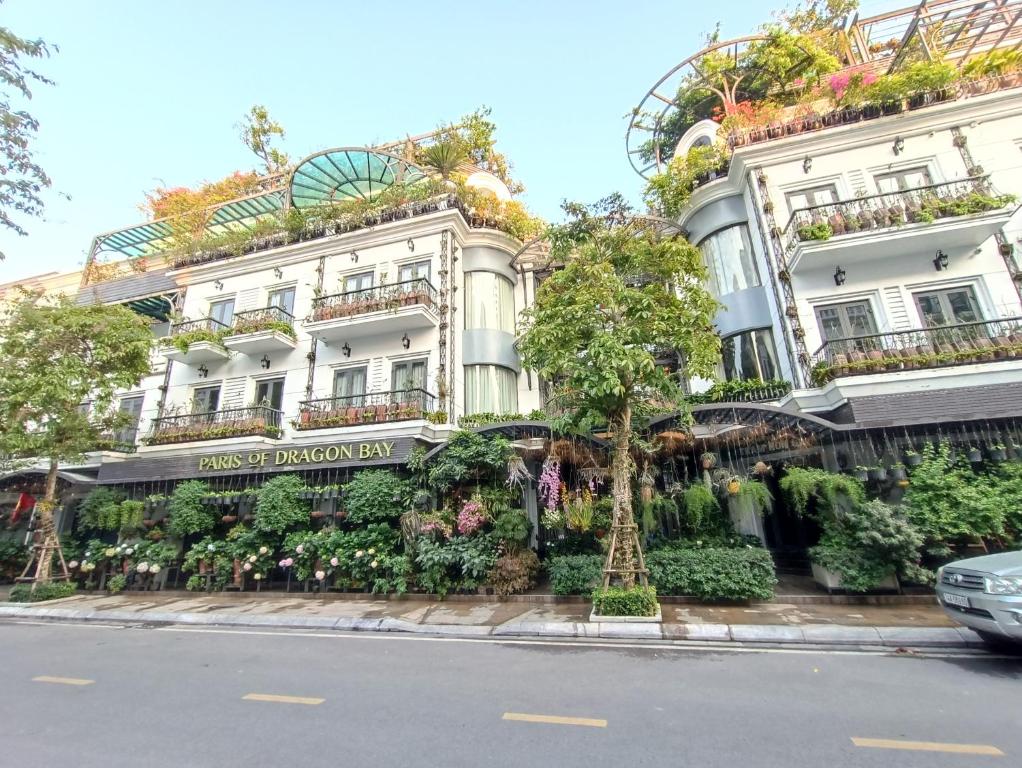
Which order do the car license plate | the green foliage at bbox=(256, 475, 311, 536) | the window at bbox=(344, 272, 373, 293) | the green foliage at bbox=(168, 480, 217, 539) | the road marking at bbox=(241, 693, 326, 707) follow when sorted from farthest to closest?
the window at bbox=(344, 272, 373, 293) → the green foliage at bbox=(168, 480, 217, 539) → the green foliage at bbox=(256, 475, 311, 536) → the car license plate → the road marking at bbox=(241, 693, 326, 707)

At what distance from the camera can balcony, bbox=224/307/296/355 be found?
51.5 ft

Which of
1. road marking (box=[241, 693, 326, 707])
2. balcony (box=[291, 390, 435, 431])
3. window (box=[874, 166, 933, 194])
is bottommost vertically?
road marking (box=[241, 693, 326, 707])

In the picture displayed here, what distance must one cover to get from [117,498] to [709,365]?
1861 cm

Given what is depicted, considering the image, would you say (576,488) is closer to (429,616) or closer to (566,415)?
(566,415)

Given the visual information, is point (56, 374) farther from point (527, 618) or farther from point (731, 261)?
point (731, 261)

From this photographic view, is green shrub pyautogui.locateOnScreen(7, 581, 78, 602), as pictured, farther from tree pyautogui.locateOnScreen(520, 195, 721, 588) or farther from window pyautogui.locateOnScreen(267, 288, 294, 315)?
tree pyautogui.locateOnScreen(520, 195, 721, 588)

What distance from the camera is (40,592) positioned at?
42.8 feet

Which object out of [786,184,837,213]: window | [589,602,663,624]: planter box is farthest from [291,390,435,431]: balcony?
[786,184,837,213]: window

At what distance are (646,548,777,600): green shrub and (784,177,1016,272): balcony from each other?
8165 mm

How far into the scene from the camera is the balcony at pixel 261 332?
51.5 feet

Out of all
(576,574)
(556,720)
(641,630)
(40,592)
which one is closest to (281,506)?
(40,592)

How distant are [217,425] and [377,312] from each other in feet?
21.9

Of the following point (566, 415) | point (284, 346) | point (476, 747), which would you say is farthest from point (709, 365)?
point (284, 346)

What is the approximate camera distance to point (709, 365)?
966 centimetres
